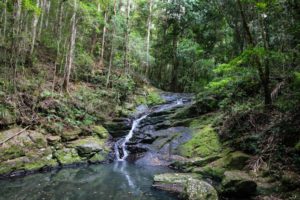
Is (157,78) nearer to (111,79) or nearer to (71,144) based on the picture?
(111,79)

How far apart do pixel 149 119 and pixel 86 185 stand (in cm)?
756

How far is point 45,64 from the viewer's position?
16.1 m

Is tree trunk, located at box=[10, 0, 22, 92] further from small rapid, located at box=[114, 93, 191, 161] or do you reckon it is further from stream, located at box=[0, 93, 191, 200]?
small rapid, located at box=[114, 93, 191, 161]

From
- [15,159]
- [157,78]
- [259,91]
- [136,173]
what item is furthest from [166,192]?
[157,78]

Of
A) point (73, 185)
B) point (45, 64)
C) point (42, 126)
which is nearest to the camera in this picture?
point (73, 185)

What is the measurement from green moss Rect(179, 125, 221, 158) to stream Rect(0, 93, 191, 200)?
59 centimetres

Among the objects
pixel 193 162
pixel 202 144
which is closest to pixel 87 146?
pixel 193 162

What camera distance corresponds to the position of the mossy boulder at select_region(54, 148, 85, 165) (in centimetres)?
1102

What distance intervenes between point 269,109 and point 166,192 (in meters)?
5.27

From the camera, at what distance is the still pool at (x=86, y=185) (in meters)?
7.75

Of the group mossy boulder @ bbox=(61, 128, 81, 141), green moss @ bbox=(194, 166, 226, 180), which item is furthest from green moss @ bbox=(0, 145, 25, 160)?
green moss @ bbox=(194, 166, 226, 180)

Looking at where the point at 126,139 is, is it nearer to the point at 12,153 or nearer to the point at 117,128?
the point at 117,128

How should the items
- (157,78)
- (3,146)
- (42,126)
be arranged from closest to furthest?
(3,146) → (42,126) → (157,78)

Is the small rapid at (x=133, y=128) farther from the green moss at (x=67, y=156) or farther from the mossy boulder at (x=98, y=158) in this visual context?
the green moss at (x=67, y=156)
